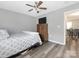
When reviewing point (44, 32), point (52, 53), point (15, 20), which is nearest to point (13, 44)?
point (15, 20)

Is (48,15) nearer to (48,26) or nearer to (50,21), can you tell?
(50,21)

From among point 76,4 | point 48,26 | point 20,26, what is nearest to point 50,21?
point 48,26

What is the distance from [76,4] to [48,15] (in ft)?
5.61

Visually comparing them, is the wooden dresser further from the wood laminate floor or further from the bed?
the bed

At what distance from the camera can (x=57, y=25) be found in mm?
4344

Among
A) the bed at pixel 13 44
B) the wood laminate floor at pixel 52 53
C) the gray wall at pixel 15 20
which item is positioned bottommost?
the wood laminate floor at pixel 52 53

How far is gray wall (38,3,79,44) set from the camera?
4.07 metres

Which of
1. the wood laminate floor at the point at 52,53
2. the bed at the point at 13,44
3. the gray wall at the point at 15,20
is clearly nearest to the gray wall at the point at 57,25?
the wood laminate floor at the point at 52,53

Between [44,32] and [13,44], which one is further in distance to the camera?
[44,32]

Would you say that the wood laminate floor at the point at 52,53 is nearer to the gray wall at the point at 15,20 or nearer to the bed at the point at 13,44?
the bed at the point at 13,44

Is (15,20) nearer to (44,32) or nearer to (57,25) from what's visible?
(57,25)

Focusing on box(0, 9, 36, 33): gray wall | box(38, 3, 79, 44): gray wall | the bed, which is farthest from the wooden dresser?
box(0, 9, 36, 33): gray wall

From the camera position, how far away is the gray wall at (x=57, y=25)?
407 centimetres

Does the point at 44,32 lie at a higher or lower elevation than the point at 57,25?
lower
